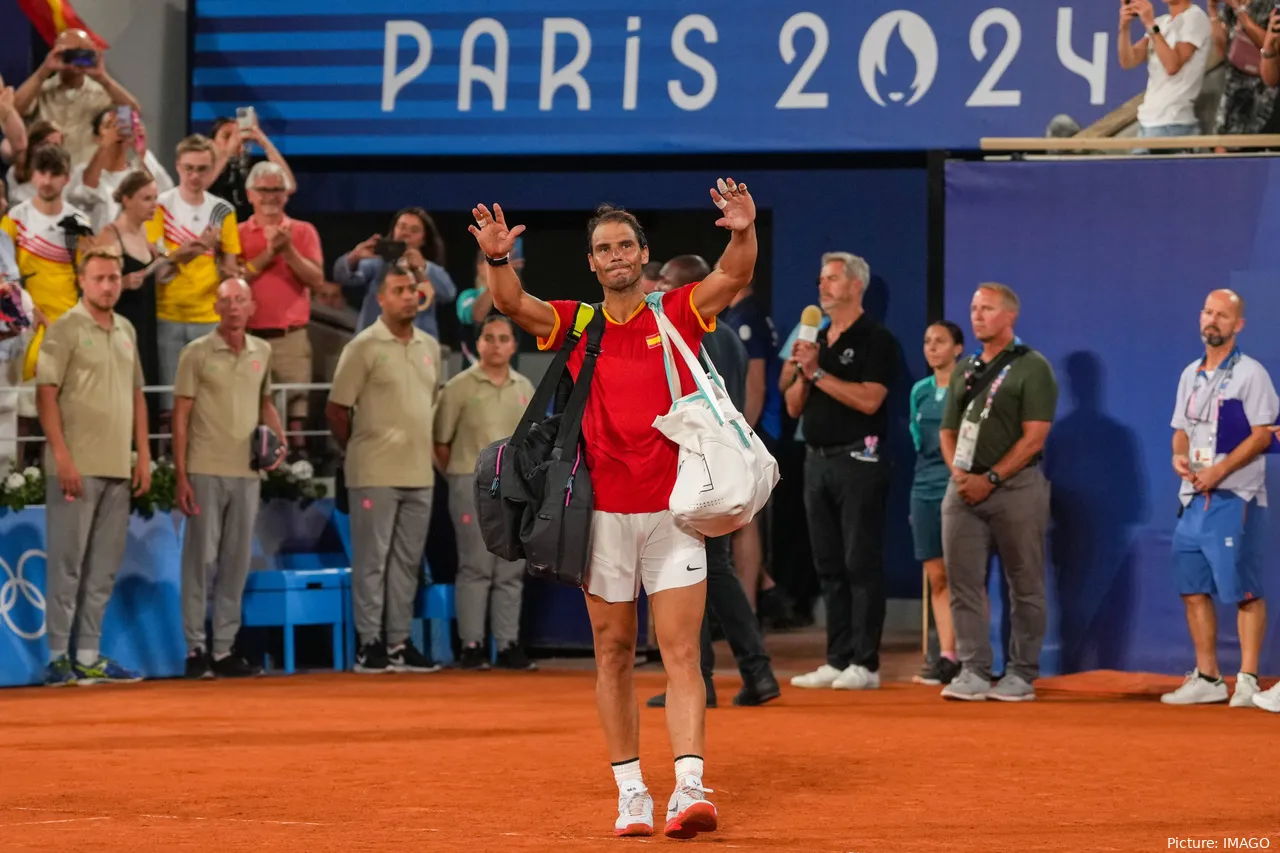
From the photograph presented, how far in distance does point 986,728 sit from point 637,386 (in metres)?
3.47

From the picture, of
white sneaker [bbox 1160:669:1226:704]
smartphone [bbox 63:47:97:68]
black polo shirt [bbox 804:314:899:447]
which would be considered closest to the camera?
white sneaker [bbox 1160:669:1226:704]

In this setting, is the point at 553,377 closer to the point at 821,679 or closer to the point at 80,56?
the point at 821,679

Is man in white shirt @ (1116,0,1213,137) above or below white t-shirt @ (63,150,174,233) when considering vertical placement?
above

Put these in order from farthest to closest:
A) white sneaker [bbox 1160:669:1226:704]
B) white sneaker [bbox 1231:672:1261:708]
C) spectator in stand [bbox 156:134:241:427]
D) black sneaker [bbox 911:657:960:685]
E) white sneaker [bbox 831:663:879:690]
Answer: spectator in stand [bbox 156:134:241:427]
black sneaker [bbox 911:657:960:685]
white sneaker [bbox 831:663:879:690]
white sneaker [bbox 1160:669:1226:704]
white sneaker [bbox 1231:672:1261:708]

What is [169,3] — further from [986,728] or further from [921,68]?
[986,728]

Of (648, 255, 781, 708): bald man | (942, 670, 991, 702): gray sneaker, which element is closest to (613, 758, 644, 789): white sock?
(648, 255, 781, 708): bald man

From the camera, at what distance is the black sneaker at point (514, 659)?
12.0 m

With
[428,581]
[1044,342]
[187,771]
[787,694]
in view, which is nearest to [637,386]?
[187,771]

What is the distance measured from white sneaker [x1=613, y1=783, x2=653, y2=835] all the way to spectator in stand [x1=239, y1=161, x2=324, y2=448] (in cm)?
704

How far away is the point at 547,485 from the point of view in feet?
19.5

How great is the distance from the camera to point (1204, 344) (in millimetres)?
10727

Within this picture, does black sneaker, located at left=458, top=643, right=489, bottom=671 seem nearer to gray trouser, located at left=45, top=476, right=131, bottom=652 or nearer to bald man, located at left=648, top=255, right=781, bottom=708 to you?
gray trouser, located at left=45, top=476, right=131, bottom=652

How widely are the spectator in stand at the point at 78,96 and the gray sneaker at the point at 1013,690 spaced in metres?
6.95

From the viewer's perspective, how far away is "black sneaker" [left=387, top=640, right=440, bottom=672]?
466 inches
